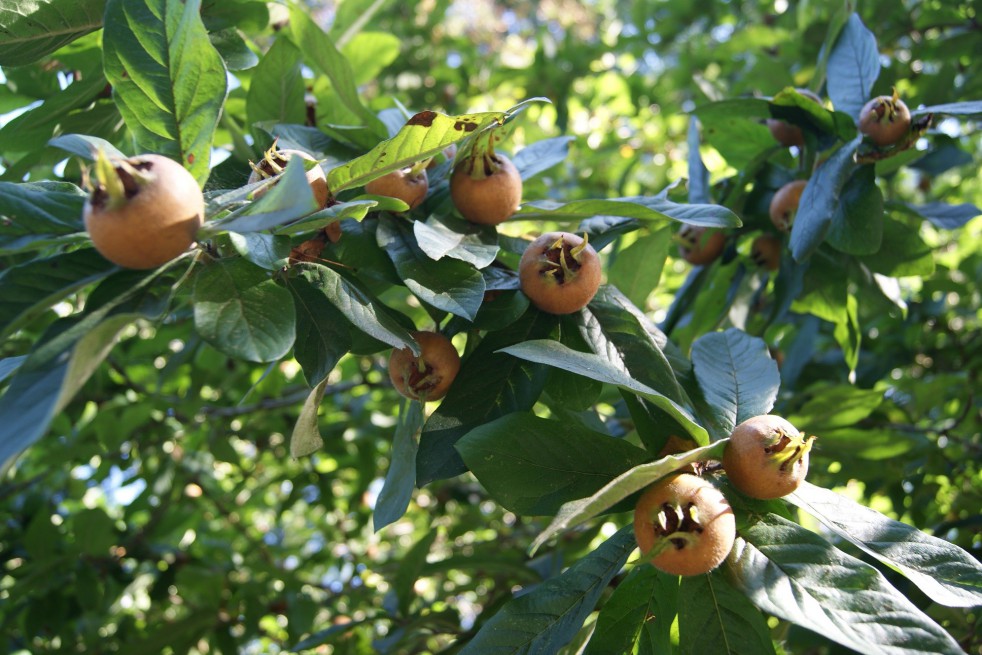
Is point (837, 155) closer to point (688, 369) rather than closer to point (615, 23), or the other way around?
point (688, 369)

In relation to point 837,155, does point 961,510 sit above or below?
below

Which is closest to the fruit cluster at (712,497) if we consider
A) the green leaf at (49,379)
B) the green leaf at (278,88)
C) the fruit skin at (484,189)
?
the fruit skin at (484,189)

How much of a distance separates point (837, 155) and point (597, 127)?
2597 millimetres

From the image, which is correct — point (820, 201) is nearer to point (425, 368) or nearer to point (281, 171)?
point (425, 368)

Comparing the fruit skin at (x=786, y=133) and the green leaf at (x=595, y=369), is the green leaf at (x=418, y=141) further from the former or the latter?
the fruit skin at (x=786, y=133)

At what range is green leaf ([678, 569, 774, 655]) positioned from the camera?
0.94m

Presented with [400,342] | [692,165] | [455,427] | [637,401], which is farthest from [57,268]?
[692,165]

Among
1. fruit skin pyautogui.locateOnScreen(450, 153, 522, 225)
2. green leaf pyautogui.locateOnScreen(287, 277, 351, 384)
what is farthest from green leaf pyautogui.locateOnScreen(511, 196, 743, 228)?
green leaf pyautogui.locateOnScreen(287, 277, 351, 384)

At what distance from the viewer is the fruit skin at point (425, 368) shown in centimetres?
110

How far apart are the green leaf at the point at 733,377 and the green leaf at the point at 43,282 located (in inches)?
31.4

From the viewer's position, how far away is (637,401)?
3.50ft

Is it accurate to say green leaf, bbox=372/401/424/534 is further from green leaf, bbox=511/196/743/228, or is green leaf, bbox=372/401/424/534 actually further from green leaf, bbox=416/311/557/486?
green leaf, bbox=511/196/743/228

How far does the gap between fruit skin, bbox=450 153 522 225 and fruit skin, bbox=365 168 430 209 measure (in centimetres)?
6

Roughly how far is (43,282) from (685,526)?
760 millimetres
